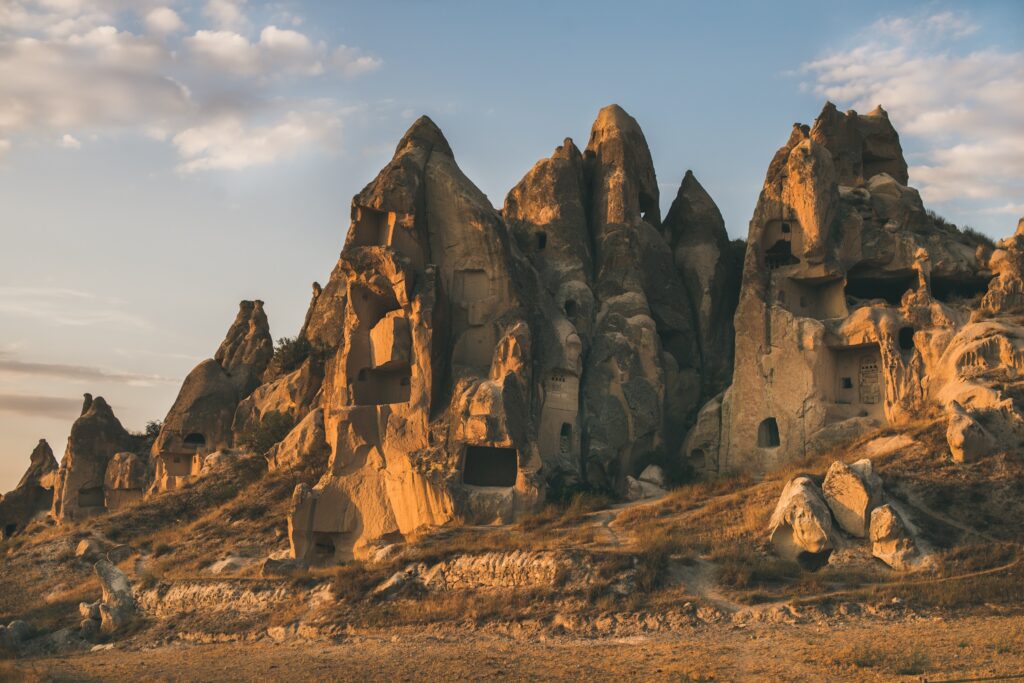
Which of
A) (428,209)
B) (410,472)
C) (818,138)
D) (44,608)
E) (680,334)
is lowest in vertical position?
(44,608)

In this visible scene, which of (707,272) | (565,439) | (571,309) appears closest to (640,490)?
(565,439)

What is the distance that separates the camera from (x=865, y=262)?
34.9 meters

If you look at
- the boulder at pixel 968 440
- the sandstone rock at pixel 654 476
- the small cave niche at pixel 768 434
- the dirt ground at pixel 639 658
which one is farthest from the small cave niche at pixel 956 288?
the dirt ground at pixel 639 658

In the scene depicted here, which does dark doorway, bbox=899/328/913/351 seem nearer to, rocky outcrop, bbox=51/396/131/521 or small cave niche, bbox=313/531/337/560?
small cave niche, bbox=313/531/337/560

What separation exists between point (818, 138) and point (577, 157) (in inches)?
297

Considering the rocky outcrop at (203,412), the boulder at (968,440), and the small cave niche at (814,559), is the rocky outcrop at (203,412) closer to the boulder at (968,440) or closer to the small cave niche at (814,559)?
the small cave niche at (814,559)

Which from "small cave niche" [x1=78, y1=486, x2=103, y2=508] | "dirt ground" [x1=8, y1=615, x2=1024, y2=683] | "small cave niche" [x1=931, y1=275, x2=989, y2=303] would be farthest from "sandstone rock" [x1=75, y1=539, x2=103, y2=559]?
"small cave niche" [x1=931, y1=275, x2=989, y2=303]

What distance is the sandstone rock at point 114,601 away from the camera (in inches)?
1030

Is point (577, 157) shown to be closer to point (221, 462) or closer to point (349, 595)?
point (221, 462)

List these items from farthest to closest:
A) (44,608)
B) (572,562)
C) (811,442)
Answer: (811,442)
(44,608)
(572,562)

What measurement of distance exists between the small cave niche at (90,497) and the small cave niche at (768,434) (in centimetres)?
2264

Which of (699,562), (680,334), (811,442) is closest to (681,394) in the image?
(680,334)

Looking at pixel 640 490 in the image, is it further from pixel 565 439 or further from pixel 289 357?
pixel 289 357

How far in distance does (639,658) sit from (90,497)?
28704 millimetres
